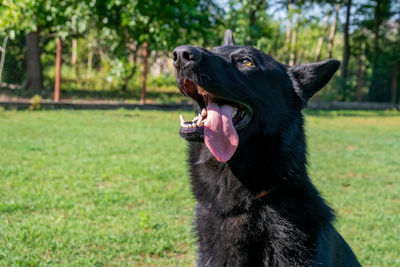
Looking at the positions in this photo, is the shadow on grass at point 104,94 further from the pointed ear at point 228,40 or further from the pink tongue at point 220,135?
the pink tongue at point 220,135

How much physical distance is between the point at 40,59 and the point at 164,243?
1346 centimetres

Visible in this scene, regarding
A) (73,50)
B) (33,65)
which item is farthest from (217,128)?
(73,50)

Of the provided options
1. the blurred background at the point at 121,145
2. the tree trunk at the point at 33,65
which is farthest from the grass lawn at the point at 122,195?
the tree trunk at the point at 33,65

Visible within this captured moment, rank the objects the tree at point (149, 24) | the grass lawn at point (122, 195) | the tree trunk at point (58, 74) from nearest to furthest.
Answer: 1. the grass lawn at point (122, 195)
2. the tree trunk at point (58, 74)
3. the tree at point (149, 24)

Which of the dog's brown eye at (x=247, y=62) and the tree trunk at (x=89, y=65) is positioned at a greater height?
the tree trunk at (x=89, y=65)

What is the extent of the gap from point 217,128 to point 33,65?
47.4 ft

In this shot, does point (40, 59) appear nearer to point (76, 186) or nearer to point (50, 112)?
point (50, 112)

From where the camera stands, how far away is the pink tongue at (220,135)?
2.45m

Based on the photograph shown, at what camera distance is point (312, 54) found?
41688mm

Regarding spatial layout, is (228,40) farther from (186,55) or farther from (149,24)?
(149,24)

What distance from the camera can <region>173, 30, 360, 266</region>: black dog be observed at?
Answer: 2438mm

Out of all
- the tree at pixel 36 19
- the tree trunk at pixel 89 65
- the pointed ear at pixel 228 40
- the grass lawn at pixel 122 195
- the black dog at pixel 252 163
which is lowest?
the grass lawn at pixel 122 195

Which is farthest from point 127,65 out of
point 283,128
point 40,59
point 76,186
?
point 283,128

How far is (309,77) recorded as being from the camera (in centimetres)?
278
